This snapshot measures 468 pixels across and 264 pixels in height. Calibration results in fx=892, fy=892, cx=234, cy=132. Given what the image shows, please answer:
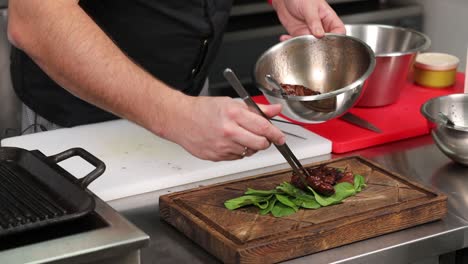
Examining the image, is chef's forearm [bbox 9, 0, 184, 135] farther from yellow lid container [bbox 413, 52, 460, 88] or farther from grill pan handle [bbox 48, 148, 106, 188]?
yellow lid container [bbox 413, 52, 460, 88]

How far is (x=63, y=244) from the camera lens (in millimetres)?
1239

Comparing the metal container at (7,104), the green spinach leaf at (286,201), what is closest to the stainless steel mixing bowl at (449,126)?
the green spinach leaf at (286,201)

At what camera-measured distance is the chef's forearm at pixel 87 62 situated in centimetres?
151

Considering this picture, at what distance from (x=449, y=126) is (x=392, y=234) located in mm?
336

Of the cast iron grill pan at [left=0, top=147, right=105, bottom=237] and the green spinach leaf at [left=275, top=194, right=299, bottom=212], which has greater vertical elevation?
the cast iron grill pan at [left=0, top=147, right=105, bottom=237]

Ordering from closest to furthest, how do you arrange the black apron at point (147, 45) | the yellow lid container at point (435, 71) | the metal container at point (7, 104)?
1. the black apron at point (147, 45)
2. the yellow lid container at point (435, 71)
3. the metal container at point (7, 104)

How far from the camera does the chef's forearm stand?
1.51 m

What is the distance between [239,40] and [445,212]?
62.9 inches

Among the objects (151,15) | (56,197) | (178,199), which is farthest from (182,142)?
(151,15)

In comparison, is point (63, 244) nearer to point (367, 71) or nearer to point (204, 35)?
point (367, 71)

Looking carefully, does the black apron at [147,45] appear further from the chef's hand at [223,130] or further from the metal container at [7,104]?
the chef's hand at [223,130]

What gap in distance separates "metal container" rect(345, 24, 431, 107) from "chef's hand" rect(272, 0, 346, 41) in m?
0.12

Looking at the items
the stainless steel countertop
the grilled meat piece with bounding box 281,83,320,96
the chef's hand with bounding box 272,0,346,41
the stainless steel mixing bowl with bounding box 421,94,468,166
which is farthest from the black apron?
the stainless steel mixing bowl with bounding box 421,94,468,166

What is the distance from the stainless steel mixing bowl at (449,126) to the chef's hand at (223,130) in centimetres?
45
